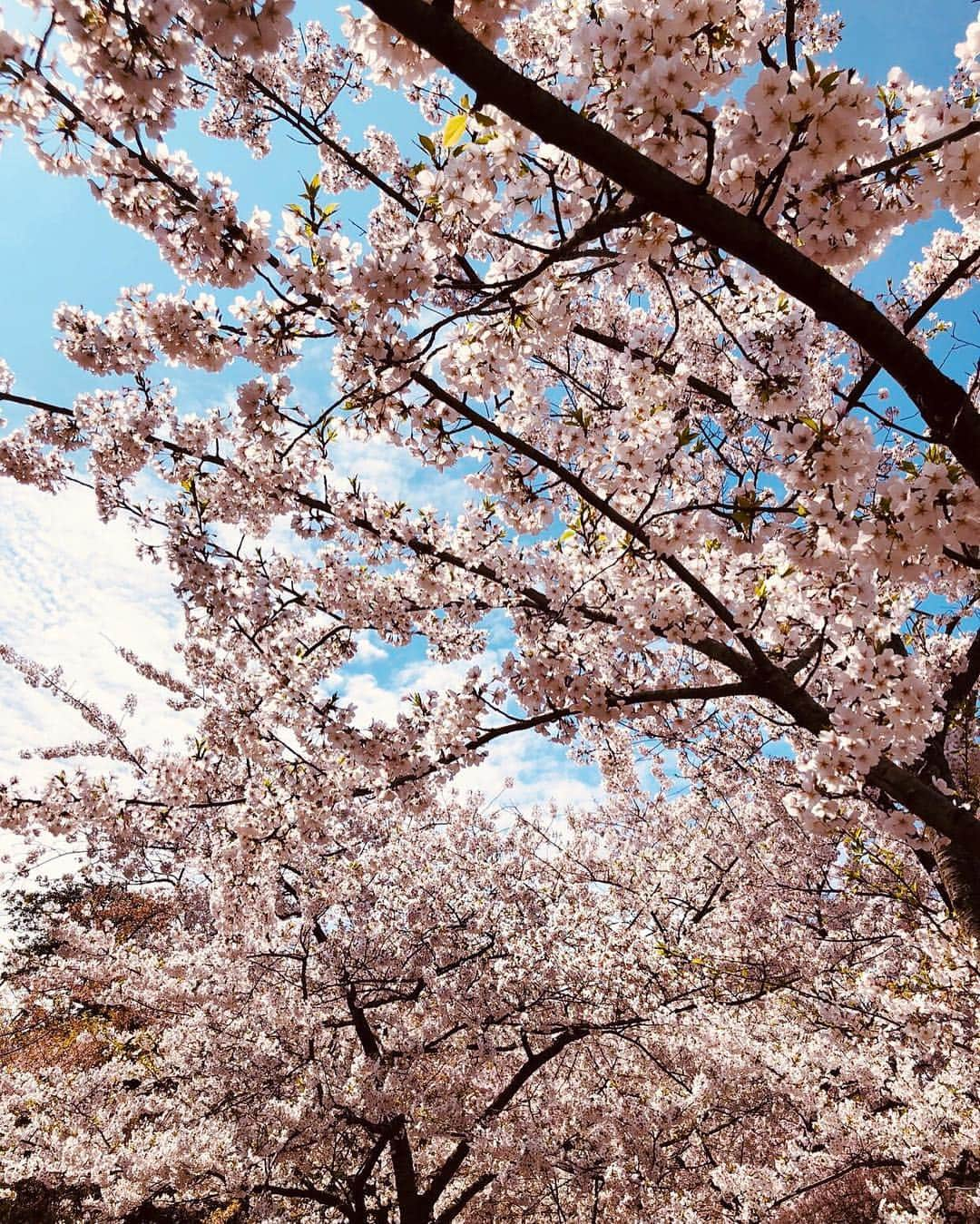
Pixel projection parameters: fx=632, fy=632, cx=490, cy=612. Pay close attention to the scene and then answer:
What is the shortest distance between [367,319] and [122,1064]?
42.2 feet

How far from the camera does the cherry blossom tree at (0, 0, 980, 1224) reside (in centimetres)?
251

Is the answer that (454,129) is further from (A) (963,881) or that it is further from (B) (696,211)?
(A) (963,881)

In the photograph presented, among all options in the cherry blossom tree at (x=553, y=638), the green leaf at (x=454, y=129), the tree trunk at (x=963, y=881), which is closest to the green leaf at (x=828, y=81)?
the cherry blossom tree at (x=553, y=638)

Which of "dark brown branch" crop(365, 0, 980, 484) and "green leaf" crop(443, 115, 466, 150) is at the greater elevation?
"green leaf" crop(443, 115, 466, 150)

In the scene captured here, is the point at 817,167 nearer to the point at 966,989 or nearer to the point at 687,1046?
the point at 966,989

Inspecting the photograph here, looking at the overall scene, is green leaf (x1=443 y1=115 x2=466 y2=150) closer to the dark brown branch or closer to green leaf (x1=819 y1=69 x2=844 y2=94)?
the dark brown branch

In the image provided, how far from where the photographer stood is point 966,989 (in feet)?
17.0

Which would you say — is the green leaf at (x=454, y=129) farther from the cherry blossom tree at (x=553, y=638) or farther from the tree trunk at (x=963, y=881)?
the tree trunk at (x=963, y=881)

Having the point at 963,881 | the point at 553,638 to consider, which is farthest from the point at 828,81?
the point at 963,881

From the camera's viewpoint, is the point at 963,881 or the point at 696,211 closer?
the point at 696,211

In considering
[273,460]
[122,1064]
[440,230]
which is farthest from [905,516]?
[122,1064]

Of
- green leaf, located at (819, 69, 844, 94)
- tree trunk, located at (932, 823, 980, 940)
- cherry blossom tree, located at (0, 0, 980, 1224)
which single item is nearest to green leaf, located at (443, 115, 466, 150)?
cherry blossom tree, located at (0, 0, 980, 1224)

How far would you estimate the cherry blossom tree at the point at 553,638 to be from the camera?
251 cm

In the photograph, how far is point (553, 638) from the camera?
16.4 ft
